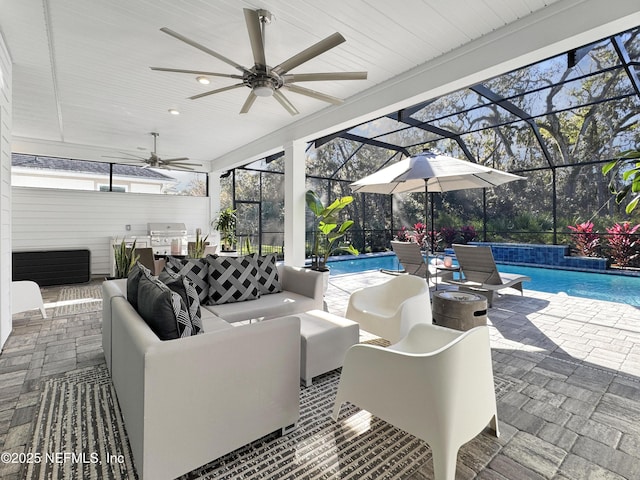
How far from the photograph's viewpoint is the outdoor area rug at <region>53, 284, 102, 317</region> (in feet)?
15.4

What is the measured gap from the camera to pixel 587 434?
1.91 meters

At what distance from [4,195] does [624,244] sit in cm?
1233

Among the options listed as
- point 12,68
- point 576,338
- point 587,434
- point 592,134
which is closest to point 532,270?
point 592,134

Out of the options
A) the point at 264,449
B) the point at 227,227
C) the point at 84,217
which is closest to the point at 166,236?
the point at 227,227

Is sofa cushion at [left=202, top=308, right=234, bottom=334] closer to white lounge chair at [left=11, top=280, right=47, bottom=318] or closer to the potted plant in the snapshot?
white lounge chair at [left=11, top=280, right=47, bottom=318]

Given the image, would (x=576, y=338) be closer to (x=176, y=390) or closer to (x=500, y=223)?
(x=176, y=390)

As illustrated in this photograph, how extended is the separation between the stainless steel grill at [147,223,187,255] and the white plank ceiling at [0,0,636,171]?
330 cm

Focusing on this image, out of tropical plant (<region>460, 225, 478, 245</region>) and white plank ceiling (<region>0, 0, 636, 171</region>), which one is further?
tropical plant (<region>460, 225, 478, 245</region>)

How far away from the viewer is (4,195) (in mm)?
Result: 3248

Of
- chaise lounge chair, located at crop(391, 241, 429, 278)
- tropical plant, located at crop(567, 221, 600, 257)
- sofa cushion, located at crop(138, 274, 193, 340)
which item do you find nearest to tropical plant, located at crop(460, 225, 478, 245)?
tropical plant, located at crop(567, 221, 600, 257)

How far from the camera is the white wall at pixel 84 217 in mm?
6977

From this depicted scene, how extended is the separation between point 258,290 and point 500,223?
11548mm

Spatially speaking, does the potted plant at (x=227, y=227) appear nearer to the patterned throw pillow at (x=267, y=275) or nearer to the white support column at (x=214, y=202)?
the white support column at (x=214, y=202)

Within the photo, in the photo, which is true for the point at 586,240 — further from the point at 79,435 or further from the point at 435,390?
the point at 79,435
